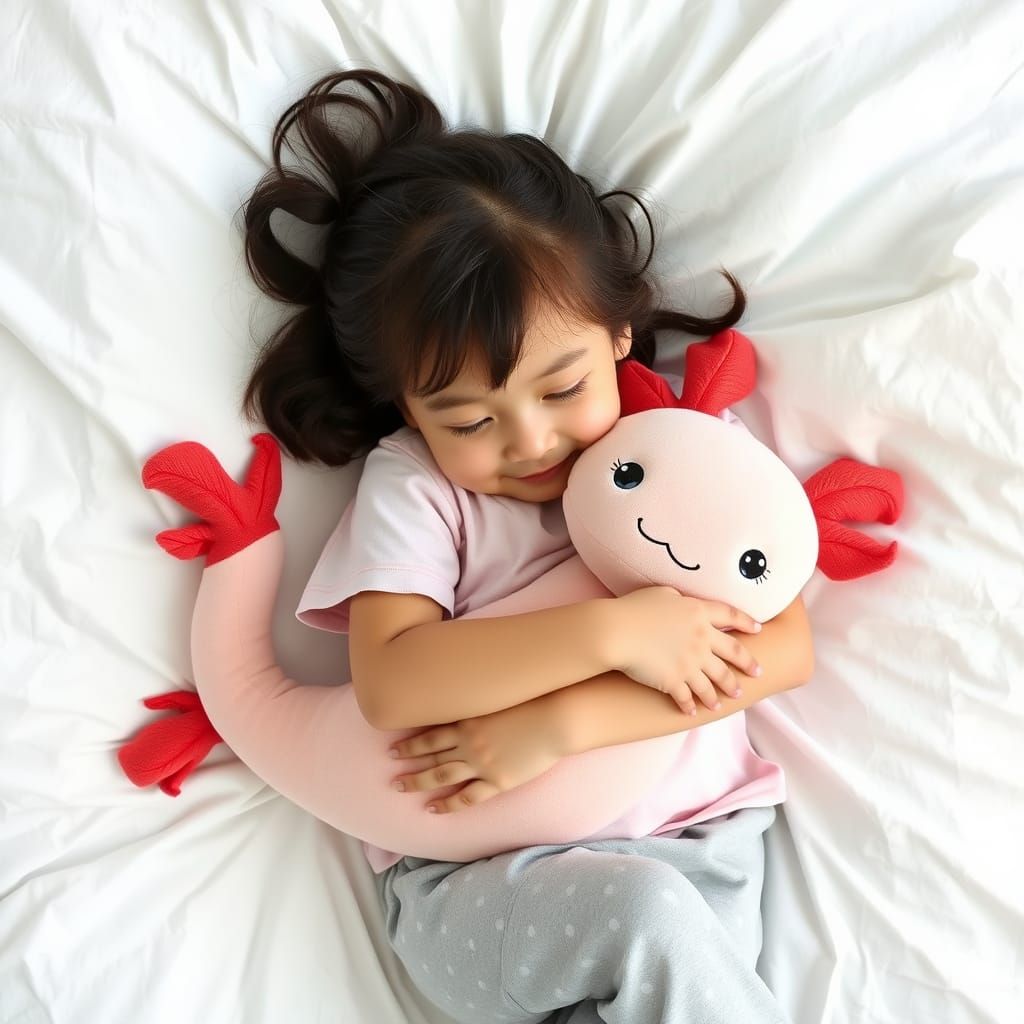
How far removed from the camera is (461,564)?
1.06m

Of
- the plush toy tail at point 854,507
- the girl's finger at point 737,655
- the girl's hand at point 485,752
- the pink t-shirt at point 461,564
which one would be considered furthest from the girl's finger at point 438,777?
the plush toy tail at point 854,507

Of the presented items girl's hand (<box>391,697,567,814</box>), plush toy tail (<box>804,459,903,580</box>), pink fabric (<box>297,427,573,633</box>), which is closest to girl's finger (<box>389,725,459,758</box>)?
girl's hand (<box>391,697,567,814</box>)

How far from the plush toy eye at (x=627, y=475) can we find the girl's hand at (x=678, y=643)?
0.10 metres

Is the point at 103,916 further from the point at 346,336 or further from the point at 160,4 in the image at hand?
the point at 160,4

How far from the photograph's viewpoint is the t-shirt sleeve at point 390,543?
0.97m

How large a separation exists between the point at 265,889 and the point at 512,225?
72 cm

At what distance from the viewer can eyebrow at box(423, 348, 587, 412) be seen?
3.03 ft

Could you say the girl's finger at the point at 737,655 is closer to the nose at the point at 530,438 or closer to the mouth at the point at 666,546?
the mouth at the point at 666,546

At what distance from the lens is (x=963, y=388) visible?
96cm

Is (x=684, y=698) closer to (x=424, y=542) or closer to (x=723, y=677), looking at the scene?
(x=723, y=677)

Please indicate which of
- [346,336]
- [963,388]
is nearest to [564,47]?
[346,336]

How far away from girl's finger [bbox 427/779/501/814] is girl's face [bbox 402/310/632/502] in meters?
0.28

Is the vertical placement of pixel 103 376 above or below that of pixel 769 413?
above

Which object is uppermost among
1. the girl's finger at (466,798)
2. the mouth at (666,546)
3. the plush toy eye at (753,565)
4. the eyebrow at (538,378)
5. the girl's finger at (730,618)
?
the eyebrow at (538,378)
